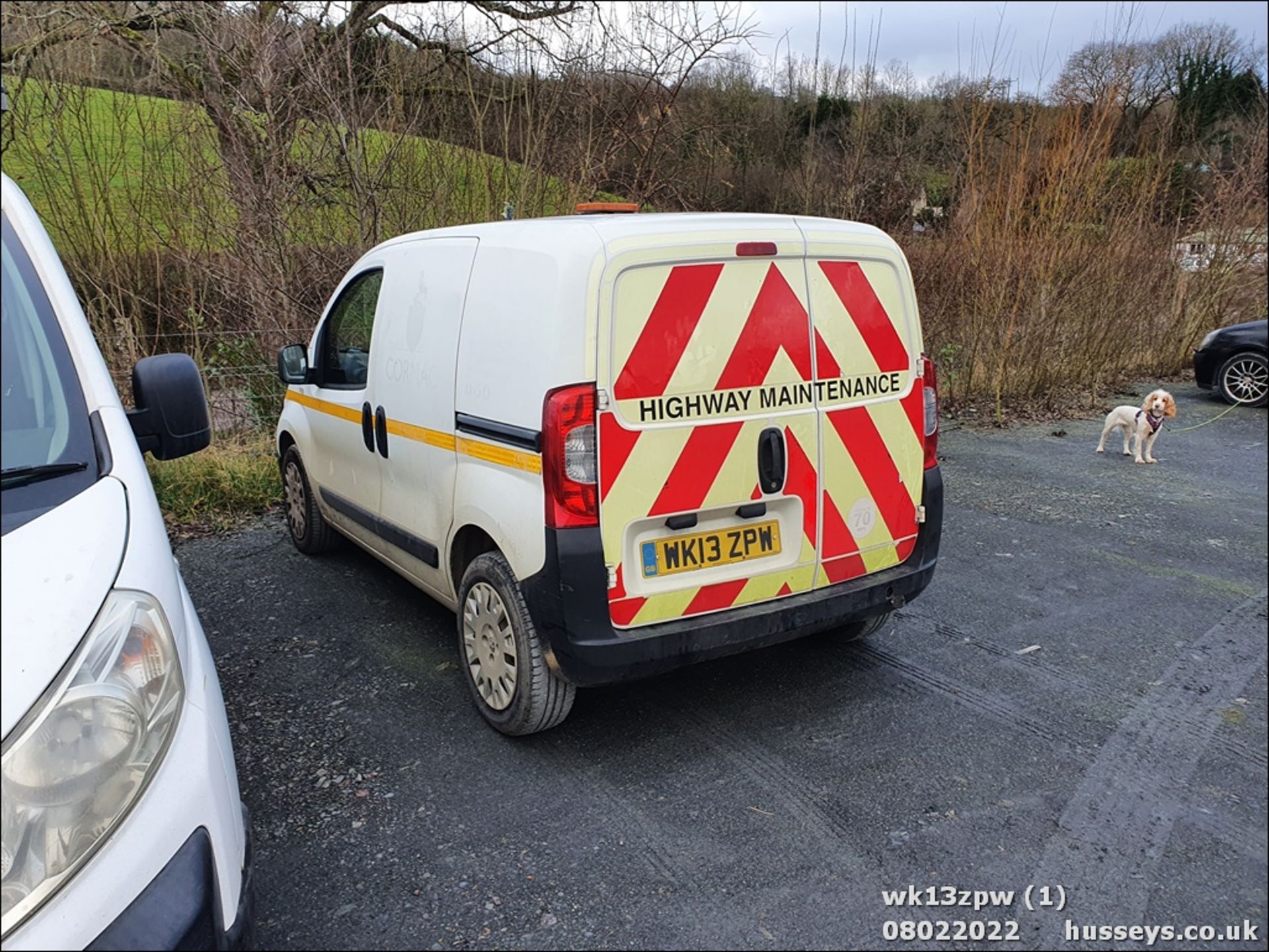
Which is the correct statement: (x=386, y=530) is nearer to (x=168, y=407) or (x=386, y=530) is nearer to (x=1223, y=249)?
(x=168, y=407)

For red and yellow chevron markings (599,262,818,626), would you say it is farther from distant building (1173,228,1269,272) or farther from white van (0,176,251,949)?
distant building (1173,228,1269,272)

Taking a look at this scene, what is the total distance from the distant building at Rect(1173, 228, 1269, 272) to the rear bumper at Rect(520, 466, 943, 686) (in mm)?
6770

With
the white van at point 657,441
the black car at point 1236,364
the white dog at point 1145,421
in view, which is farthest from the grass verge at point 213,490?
the black car at point 1236,364

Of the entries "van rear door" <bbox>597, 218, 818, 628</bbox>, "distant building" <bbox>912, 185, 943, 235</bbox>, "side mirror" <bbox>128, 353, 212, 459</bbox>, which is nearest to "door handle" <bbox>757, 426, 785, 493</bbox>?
"van rear door" <bbox>597, 218, 818, 628</bbox>

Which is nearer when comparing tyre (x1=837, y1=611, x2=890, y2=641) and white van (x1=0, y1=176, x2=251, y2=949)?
white van (x1=0, y1=176, x2=251, y2=949)

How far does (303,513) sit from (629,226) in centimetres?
340

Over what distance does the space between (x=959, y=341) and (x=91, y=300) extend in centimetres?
862

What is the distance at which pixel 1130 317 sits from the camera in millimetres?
10156

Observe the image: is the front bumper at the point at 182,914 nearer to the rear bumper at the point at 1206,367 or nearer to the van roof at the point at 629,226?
the van roof at the point at 629,226

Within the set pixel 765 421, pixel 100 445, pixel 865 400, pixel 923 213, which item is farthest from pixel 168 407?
pixel 923 213

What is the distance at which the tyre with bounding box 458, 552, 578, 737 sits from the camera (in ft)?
10.6

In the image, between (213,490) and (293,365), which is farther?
(213,490)

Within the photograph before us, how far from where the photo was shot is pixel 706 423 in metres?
3.11

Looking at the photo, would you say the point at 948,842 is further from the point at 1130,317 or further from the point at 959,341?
the point at 1130,317
